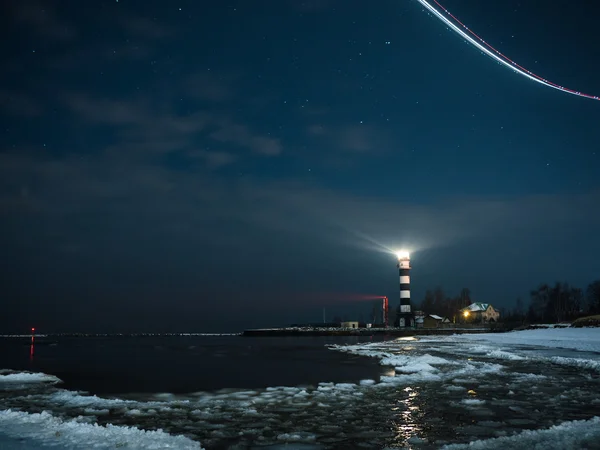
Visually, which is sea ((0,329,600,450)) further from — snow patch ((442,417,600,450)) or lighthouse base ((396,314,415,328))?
lighthouse base ((396,314,415,328))

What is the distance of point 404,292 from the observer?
116 meters

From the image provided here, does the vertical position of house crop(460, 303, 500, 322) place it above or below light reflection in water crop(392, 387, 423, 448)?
below

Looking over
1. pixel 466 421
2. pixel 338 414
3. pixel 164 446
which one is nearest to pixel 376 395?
pixel 338 414

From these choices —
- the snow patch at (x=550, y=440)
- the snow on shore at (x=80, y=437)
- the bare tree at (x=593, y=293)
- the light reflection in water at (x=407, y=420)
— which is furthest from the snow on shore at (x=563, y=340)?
the bare tree at (x=593, y=293)

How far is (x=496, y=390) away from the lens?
13.9 meters

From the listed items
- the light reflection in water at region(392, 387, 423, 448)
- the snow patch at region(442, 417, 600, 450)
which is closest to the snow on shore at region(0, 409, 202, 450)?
the light reflection in water at region(392, 387, 423, 448)

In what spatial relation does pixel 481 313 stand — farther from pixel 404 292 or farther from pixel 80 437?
pixel 80 437

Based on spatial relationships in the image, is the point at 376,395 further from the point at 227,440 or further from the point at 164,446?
the point at 164,446

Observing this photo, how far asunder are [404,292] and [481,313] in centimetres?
4527

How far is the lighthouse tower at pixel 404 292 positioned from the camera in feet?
382

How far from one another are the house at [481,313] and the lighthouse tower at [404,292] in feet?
130

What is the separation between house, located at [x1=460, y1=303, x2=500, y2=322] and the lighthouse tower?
3963 centimetres

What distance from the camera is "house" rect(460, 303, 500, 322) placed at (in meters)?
149

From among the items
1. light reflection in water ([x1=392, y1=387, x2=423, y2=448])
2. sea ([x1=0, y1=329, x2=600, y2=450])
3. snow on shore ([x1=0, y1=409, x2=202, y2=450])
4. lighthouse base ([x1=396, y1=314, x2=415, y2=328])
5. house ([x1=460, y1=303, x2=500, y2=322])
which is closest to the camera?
snow on shore ([x1=0, y1=409, x2=202, y2=450])
